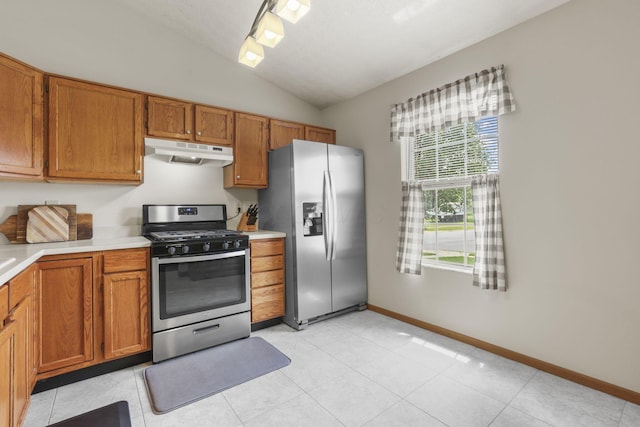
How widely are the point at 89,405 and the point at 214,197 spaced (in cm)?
209

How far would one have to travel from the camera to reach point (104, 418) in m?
1.79

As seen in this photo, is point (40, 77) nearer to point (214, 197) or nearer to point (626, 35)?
point (214, 197)

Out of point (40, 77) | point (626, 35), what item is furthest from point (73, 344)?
point (626, 35)

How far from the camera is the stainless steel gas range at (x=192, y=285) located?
2.47 m

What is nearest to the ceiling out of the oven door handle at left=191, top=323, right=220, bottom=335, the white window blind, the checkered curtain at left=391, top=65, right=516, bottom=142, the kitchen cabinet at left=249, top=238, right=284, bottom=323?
the checkered curtain at left=391, top=65, right=516, bottom=142

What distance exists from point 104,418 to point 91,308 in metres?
0.78

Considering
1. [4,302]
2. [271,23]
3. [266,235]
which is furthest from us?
[266,235]

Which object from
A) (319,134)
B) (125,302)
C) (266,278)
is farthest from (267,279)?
(319,134)

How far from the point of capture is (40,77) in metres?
2.32

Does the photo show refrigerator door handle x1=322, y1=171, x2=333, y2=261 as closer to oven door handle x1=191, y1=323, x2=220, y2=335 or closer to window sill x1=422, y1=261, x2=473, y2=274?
window sill x1=422, y1=261, x2=473, y2=274

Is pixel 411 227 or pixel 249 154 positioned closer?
pixel 411 227

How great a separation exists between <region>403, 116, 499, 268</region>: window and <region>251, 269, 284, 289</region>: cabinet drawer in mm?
1506

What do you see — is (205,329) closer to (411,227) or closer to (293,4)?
(411,227)

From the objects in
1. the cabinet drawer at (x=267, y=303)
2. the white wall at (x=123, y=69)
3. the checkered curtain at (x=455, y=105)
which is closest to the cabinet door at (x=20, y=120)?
the white wall at (x=123, y=69)
